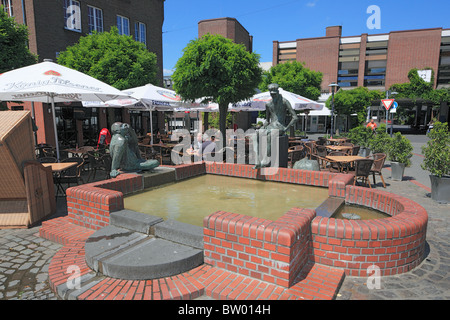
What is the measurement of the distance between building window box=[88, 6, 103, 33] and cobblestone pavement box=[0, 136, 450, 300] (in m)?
18.4

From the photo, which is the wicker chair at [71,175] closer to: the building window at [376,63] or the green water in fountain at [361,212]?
the green water in fountain at [361,212]

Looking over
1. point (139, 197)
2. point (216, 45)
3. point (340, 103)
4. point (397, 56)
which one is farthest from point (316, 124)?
point (139, 197)

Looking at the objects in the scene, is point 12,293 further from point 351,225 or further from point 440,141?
point 440,141

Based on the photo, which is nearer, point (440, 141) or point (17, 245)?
point (17, 245)

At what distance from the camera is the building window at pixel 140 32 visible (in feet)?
75.5

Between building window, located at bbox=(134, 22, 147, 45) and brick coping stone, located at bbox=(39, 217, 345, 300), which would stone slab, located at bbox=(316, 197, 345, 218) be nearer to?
brick coping stone, located at bbox=(39, 217, 345, 300)

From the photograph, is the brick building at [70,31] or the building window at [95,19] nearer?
the brick building at [70,31]

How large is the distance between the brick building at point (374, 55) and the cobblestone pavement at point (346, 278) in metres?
45.5

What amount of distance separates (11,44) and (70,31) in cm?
768

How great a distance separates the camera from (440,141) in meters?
6.31

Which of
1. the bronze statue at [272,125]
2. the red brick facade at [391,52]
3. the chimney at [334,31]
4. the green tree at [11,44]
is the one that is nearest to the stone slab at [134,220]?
the bronze statue at [272,125]

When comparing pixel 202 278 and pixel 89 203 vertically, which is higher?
pixel 89 203

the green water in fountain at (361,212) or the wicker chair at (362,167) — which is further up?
the wicker chair at (362,167)
